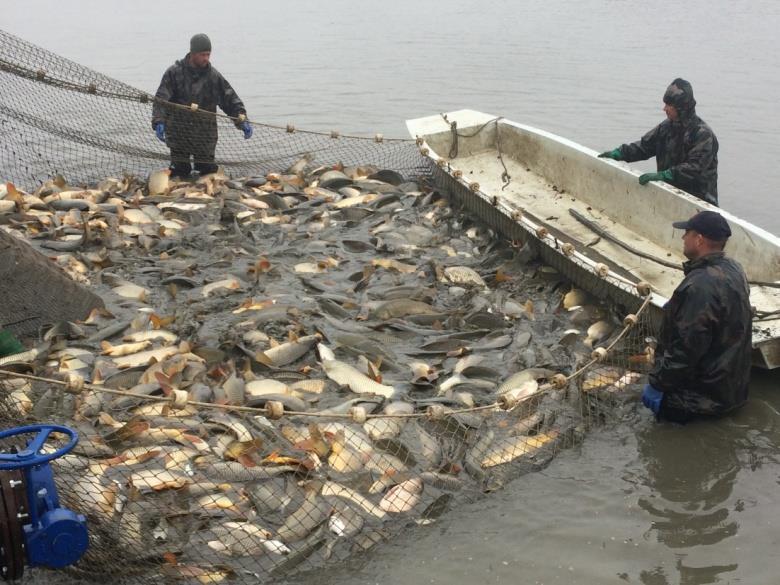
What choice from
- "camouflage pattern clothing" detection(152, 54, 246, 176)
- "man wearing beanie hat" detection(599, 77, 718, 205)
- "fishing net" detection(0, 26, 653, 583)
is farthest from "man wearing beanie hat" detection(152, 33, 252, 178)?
A: "man wearing beanie hat" detection(599, 77, 718, 205)

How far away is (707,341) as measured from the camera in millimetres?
5734

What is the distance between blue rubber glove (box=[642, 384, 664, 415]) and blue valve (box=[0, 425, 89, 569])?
13.3 feet

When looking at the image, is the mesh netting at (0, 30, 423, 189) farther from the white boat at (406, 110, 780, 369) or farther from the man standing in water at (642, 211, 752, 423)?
the man standing in water at (642, 211, 752, 423)

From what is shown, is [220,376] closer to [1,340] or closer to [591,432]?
[1,340]

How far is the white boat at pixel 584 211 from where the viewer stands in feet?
23.9

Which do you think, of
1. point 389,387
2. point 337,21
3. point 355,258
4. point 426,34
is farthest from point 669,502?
point 337,21

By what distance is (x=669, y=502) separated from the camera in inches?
218

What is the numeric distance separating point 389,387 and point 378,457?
1057mm

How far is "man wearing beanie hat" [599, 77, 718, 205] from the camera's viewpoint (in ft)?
27.5

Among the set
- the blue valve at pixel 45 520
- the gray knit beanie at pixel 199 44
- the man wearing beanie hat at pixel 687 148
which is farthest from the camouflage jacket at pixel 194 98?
the blue valve at pixel 45 520

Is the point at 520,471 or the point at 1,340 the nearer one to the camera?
the point at 520,471

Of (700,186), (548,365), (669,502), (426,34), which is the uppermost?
(426,34)

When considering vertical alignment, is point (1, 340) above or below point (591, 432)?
above

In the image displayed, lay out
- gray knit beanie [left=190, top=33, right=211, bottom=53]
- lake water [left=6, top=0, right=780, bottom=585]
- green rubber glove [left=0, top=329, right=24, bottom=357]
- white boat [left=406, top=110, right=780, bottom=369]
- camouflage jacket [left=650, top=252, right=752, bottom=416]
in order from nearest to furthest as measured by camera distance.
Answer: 1. lake water [left=6, top=0, right=780, bottom=585]
2. camouflage jacket [left=650, top=252, right=752, bottom=416]
3. green rubber glove [left=0, top=329, right=24, bottom=357]
4. white boat [left=406, top=110, right=780, bottom=369]
5. gray knit beanie [left=190, top=33, right=211, bottom=53]
